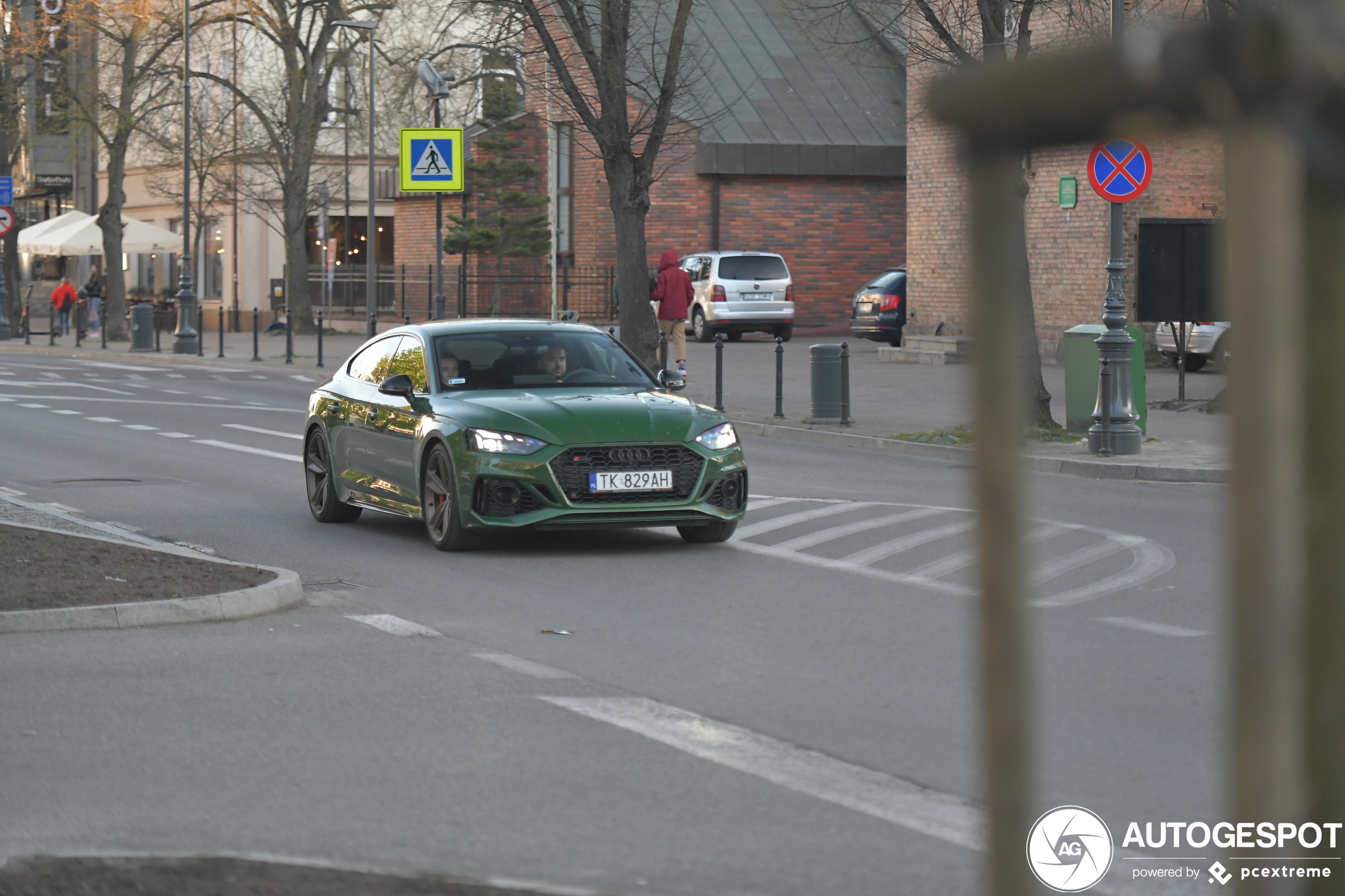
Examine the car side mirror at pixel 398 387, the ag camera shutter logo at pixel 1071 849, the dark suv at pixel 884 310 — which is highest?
the dark suv at pixel 884 310

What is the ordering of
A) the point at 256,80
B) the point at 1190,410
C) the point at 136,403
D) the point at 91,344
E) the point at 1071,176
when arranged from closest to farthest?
1. the point at 1190,410
2. the point at 136,403
3. the point at 1071,176
4. the point at 91,344
5. the point at 256,80

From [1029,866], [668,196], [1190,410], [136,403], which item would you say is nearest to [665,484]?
[1029,866]

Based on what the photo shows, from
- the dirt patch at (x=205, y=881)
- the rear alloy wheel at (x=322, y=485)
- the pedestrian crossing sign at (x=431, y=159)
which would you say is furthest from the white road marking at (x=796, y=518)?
the pedestrian crossing sign at (x=431, y=159)

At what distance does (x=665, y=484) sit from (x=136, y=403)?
16833 millimetres

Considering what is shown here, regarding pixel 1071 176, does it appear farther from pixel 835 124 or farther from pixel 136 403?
pixel 835 124

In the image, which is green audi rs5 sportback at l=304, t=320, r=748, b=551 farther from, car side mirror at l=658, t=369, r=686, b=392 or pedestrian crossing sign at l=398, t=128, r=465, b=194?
pedestrian crossing sign at l=398, t=128, r=465, b=194

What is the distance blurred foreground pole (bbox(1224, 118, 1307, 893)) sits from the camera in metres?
1.87

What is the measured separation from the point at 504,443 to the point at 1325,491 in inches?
376

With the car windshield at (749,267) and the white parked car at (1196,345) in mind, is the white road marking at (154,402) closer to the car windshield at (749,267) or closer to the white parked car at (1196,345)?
the white parked car at (1196,345)

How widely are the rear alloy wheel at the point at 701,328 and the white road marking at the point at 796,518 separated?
31.1 meters

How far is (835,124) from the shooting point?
50.7m

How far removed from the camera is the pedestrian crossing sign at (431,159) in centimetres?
3406

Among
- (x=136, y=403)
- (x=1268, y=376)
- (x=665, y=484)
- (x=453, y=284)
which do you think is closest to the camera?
(x=1268, y=376)

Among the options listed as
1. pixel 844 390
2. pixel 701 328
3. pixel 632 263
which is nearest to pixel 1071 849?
pixel 844 390
